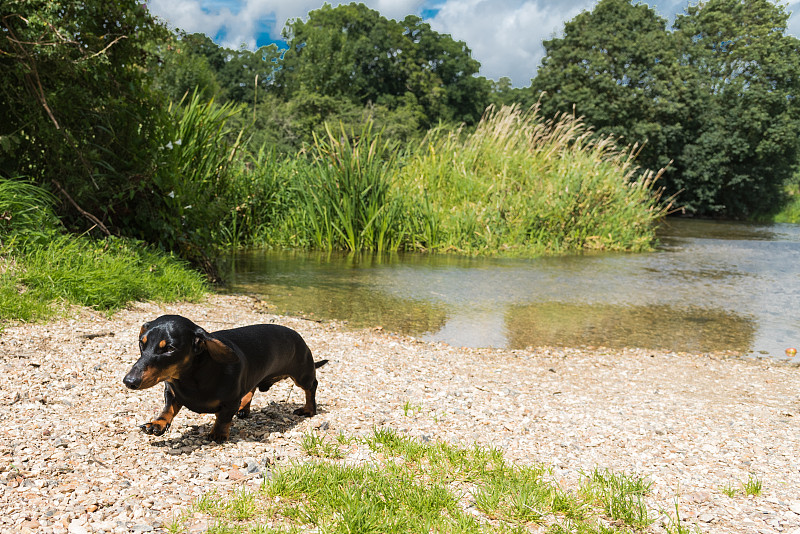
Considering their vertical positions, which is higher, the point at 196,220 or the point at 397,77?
the point at 397,77

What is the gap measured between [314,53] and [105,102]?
31.0 meters

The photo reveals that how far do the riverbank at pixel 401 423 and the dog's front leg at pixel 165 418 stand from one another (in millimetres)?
73

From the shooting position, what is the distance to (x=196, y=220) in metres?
7.22

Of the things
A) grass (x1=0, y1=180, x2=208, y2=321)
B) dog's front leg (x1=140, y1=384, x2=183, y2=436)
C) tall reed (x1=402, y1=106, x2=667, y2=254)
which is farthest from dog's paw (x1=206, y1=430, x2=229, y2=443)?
tall reed (x1=402, y1=106, x2=667, y2=254)

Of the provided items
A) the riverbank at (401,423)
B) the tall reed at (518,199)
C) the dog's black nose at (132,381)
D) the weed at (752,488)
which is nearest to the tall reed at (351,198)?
the tall reed at (518,199)

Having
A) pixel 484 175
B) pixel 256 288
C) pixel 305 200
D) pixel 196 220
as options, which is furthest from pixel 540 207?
pixel 196 220

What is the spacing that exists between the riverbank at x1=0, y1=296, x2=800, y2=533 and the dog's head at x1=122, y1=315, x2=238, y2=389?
0.41m

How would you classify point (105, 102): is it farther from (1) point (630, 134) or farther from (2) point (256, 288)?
(1) point (630, 134)

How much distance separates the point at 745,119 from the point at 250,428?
36.5 m

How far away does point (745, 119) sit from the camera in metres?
33.6

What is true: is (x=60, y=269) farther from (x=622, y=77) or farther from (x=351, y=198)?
(x=622, y=77)

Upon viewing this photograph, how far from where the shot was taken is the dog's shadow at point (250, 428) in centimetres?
305

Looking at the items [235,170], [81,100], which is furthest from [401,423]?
[235,170]

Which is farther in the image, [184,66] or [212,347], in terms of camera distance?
[184,66]
